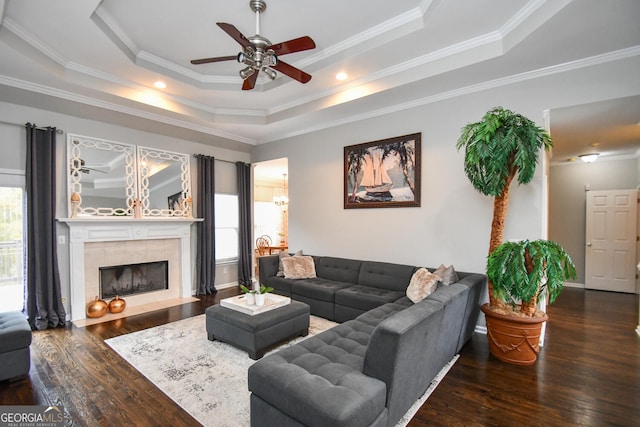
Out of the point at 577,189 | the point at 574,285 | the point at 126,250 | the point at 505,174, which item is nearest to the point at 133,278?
the point at 126,250

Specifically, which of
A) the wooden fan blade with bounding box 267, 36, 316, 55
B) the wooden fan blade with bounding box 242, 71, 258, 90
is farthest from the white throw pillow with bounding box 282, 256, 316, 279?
the wooden fan blade with bounding box 267, 36, 316, 55

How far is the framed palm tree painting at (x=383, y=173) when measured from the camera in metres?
4.30

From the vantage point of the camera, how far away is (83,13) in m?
2.68

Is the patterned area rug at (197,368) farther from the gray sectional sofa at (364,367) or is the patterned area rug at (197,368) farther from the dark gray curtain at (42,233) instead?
the dark gray curtain at (42,233)

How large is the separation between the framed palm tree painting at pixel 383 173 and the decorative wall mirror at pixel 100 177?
12.0 feet

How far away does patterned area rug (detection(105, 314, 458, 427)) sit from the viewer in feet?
7.32

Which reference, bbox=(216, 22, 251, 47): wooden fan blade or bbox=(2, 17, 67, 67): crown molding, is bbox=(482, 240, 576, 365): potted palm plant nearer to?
bbox=(216, 22, 251, 47): wooden fan blade

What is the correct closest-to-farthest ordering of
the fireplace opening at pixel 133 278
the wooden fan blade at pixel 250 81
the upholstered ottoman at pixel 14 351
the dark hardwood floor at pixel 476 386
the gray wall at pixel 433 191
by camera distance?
the dark hardwood floor at pixel 476 386
the upholstered ottoman at pixel 14 351
the wooden fan blade at pixel 250 81
the gray wall at pixel 433 191
the fireplace opening at pixel 133 278

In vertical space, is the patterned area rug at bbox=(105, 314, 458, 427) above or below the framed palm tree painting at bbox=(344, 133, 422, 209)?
below

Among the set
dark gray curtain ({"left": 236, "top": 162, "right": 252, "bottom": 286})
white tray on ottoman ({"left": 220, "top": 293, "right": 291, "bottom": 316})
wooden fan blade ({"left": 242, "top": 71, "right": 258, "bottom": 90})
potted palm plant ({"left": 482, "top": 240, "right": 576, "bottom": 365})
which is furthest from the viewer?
dark gray curtain ({"left": 236, "top": 162, "right": 252, "bottom": 286})

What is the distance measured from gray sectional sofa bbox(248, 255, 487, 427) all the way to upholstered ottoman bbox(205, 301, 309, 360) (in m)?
0.80

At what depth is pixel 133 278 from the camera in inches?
198

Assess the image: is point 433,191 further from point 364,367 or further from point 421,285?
point 364,367

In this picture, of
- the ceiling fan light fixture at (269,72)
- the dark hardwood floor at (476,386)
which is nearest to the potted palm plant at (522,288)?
the dark hardwood floor at (476,386)
